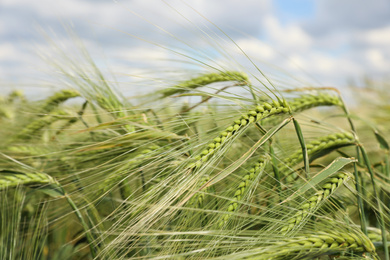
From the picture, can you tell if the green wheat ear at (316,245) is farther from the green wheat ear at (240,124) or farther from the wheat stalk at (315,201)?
the green wheat ear at (240,124)

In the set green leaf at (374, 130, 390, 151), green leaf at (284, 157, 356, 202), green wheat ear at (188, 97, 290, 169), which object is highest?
green wheat ear at (188, 97, 290, 169)

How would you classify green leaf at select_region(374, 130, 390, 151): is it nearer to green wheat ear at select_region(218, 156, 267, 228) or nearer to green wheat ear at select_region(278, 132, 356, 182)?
green wheat ear at select_region(278, 132, 356, 182)

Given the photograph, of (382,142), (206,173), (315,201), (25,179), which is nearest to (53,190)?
(25,179)

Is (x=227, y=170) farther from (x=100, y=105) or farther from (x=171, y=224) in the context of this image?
(x=100, y=105)

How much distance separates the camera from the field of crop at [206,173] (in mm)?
876

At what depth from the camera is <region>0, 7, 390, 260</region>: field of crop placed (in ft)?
2.87

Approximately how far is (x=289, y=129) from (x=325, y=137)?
16 centimetres

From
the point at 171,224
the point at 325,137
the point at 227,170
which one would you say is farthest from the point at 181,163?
the point at 325,137

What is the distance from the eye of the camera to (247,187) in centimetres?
96

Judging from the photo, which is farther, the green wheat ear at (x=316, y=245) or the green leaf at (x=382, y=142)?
the green leaf at (x=382, y=142)

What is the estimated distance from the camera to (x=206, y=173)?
3.62ft

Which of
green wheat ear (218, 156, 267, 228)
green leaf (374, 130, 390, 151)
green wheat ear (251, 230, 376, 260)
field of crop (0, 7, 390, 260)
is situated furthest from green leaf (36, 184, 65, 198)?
green leaf (374, 130, 390, 151)

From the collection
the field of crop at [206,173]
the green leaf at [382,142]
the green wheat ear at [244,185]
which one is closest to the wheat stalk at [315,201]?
the field of crop at [206,173]

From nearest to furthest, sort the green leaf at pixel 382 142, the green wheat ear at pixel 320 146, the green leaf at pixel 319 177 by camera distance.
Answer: the green leaf at pixel 319 177
the green wheat ear at pixel 320 146
the green leaf at pixel 382 142
